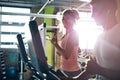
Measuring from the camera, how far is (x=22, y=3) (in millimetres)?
7992

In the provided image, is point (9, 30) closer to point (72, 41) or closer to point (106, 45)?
point (72, 41)

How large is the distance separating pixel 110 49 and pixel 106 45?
0.05 m

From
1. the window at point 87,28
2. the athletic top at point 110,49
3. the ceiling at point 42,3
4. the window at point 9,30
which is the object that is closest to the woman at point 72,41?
the window at point 87,28

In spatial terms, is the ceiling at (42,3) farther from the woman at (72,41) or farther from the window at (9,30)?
the woman at (72,41)

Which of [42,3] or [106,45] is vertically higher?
[42,3]

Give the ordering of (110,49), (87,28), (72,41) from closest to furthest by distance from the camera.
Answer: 1. (110,49)
2. (72,41)
3. (87,28)

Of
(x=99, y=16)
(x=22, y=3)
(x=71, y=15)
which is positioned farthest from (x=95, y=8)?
(x=22, y=3)

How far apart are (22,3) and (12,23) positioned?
0.84 meters

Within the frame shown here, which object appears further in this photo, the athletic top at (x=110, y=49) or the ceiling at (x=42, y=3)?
the ceiling at (x=42, y=3)

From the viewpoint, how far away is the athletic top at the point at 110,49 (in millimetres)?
1253

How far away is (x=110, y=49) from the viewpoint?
1266mm

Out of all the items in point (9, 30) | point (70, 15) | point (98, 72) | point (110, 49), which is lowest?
point (98, 72)

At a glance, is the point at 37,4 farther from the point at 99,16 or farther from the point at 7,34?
the point at 99,16

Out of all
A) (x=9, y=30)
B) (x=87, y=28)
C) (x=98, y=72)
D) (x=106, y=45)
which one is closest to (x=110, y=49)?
(x=106, y=45)
